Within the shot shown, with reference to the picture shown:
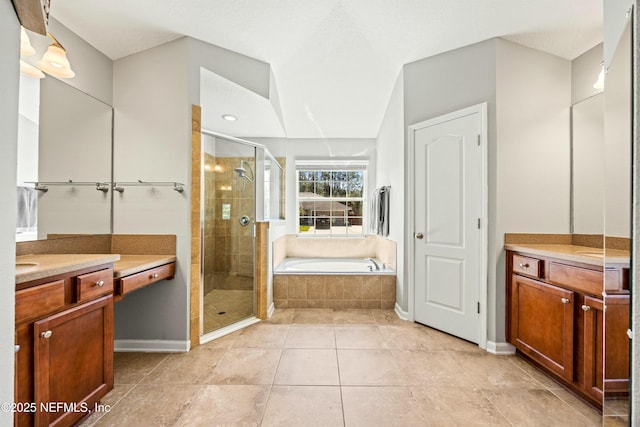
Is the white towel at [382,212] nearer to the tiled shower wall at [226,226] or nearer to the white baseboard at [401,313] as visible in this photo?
the white baseboard at [401,313]

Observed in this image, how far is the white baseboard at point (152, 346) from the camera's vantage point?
7.44ft

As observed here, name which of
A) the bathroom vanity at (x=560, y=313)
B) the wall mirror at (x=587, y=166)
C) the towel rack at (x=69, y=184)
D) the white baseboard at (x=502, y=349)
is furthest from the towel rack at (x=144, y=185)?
the wall mirror at (x=587, y=166)

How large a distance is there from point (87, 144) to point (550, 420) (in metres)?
3.47

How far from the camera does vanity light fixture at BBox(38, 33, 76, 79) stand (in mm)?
1715

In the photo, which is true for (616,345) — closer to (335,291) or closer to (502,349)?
(502,349)

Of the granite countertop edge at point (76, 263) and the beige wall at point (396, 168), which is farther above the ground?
the beige wall at point (396, 168)

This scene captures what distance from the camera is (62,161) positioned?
1974mm

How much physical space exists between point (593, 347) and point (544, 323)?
1.12 ft

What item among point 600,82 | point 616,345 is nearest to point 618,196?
point 616,345

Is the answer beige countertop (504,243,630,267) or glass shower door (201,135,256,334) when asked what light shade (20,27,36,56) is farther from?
beige countertop (504,243,630,267)

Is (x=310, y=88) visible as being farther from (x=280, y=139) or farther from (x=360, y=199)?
(x=360, y=199)

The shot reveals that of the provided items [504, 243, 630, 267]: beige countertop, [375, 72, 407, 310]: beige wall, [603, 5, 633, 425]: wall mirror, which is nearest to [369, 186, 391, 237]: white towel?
[375, 72, 407, 310]: beige wall

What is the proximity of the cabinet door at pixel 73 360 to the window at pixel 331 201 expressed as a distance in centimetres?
343

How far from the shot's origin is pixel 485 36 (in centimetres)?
233
